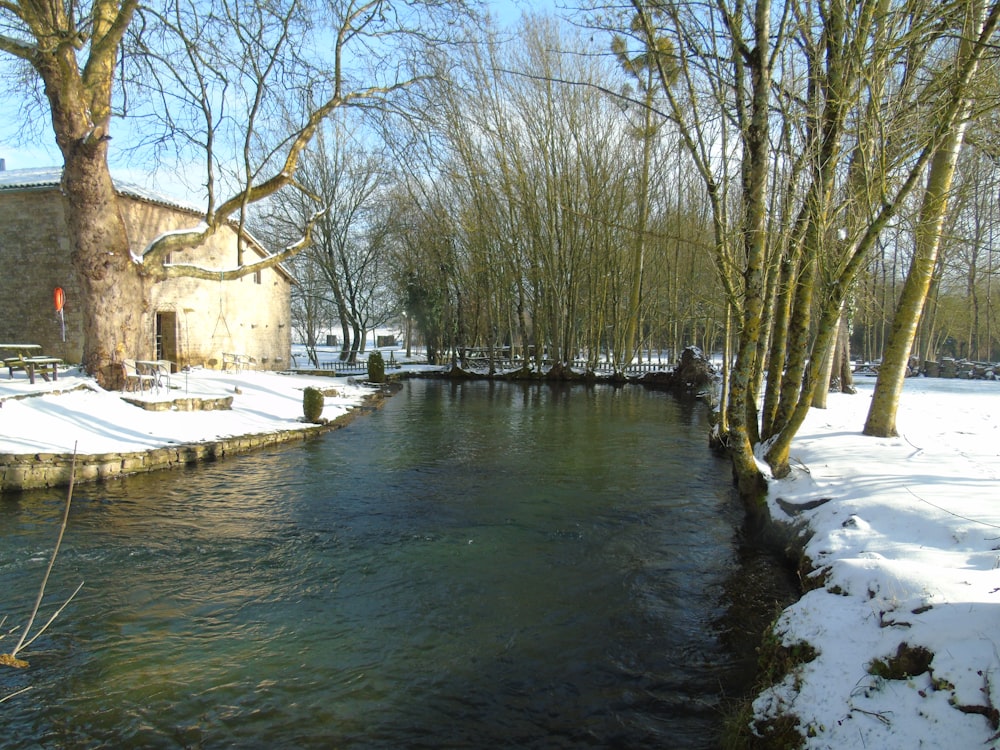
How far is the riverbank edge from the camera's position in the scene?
7.77 m

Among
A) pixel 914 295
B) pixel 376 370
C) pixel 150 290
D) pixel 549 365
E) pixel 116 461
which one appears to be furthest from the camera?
pixel 549 365

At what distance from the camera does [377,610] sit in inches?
188

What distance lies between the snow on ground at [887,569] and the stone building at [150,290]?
364 inches

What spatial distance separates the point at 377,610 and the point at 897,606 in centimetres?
353

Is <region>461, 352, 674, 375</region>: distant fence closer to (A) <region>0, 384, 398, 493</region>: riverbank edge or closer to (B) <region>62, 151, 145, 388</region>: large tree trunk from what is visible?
(A) <region>0, 384, 398, 493</region>: riverbank edge

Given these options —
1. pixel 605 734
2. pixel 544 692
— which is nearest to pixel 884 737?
pixel 605 734

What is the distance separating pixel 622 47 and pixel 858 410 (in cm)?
800

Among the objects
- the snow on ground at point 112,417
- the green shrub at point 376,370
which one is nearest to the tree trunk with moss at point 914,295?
the snow on ground at point 112,417

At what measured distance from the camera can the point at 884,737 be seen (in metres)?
2.51

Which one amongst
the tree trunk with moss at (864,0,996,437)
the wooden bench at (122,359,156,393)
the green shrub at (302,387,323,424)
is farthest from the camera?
the green shrub at (302,387,323,424)

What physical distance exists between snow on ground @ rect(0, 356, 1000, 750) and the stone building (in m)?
9.24

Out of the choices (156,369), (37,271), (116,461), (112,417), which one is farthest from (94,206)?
(37,271)

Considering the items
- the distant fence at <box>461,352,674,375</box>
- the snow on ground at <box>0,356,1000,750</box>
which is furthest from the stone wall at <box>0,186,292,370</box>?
the distant fence at <box>461,352,674,375</box>

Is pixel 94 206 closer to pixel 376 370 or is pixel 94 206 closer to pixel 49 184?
pixel 49 184
